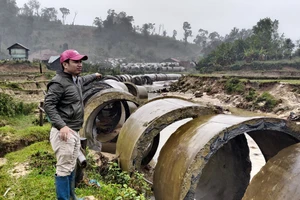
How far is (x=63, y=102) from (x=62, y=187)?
46.0 inches

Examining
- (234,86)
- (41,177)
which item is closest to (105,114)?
(41,177)

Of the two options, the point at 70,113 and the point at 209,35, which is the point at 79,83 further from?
the point at 209,35

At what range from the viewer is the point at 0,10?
339 feet

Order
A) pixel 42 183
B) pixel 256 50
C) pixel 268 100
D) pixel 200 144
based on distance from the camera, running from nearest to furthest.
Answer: pixel 200 144
pixel 42 183
pixel 268 100
pixel 256 50

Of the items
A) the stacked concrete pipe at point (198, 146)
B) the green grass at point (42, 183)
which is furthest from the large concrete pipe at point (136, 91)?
the green grass at point (42, 183)

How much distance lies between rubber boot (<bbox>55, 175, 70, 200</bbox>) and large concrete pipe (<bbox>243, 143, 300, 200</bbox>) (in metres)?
2.65

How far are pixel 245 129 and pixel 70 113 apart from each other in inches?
107

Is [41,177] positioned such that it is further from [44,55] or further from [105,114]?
[44,55]

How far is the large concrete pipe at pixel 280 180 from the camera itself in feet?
12.7

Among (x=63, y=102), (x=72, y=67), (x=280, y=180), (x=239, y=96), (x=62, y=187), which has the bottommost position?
(x=239, y=96)

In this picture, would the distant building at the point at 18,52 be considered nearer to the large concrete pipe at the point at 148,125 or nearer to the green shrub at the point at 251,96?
the green shrub at the point at 251,96

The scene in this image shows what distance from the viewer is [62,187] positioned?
4066 mm

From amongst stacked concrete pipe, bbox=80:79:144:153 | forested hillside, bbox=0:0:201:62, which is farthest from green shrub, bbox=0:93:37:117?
forested hillside, bbox=0:0:201:62

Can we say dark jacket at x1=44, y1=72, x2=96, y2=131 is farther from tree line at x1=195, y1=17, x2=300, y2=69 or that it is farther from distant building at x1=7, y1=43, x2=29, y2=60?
tree line at x1=195, y1=17, x2=300, y2=69
